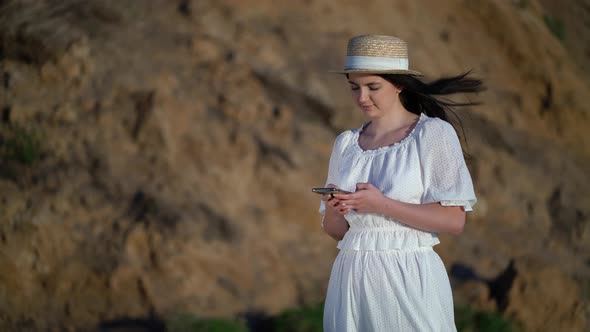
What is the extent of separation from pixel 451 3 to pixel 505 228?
2408 millimetres

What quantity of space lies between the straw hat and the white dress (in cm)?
25

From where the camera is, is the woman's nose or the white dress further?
the woman's nose

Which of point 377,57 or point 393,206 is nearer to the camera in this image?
point 393,206

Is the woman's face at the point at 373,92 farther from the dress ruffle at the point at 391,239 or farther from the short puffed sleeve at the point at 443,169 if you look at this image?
the dress ruffle at the point at 391,239

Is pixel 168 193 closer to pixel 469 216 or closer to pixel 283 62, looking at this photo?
pixel 283 62

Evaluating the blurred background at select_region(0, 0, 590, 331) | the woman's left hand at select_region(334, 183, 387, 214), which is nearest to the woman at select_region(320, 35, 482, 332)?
the woman's left hand at select_region(334, 183, 387, 214)

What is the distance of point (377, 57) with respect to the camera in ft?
10.8

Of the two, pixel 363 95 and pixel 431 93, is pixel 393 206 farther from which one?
pixel 431 93

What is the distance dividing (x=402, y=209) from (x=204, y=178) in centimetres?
382

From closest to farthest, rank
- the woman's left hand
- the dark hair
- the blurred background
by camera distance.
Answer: the woman's left hand
the dark hair
the blurred background

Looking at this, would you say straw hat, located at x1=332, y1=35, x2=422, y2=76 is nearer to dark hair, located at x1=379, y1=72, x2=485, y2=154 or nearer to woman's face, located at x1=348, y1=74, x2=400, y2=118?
woman's face, located at x1=348, y1=74, x2=400, y2=118

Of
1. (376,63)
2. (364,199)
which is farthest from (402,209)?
(376,63)

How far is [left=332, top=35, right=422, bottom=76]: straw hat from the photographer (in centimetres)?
328

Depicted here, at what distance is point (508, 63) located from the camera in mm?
8617
